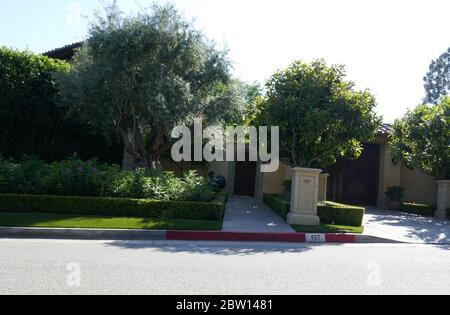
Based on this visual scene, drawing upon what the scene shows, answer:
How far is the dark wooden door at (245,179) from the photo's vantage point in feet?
82.4

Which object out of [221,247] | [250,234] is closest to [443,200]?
[250,234]

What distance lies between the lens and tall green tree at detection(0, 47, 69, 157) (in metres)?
18.3

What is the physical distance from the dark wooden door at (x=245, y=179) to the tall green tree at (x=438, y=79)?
33.2 m

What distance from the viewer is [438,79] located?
48594mm

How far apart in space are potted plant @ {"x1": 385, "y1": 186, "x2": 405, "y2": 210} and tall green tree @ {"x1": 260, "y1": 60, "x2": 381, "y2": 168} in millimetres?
8996

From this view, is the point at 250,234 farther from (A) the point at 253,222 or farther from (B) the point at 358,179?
(B) the point at 358,179

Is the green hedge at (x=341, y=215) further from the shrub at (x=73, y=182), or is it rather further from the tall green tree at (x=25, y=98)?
the tall green tree at (x=25, y=98)

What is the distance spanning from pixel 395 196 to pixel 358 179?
7.95 feet

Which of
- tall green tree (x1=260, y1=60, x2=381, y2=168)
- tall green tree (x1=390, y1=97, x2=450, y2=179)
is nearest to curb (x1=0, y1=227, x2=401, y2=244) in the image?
tall green tree (x1=260, y1=60, x2=381, y2=168)

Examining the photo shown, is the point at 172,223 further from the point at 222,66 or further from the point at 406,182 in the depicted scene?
the point at 406,182

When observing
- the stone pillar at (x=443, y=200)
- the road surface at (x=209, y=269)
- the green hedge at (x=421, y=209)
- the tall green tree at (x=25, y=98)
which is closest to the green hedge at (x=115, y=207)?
the road surface at (x=209, y=269)

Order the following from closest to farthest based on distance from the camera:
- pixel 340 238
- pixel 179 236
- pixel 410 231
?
pixel 179 236, pixel 340 238, pixel 410 231

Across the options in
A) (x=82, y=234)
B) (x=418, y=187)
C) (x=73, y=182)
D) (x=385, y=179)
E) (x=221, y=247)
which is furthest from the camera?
(x=418, y=187)
